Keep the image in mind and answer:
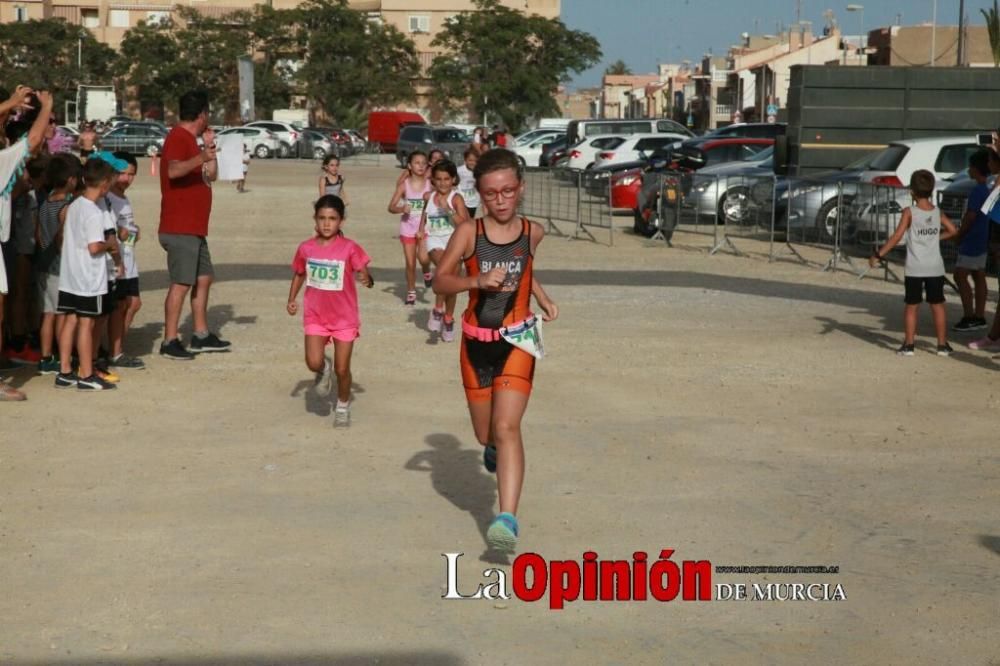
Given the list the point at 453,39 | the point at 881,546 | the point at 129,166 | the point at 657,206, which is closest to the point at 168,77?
the point at 453,39

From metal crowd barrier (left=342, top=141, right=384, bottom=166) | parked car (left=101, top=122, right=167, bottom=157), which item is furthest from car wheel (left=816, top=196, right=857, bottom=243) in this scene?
parked car (left=101, top=122, right=167, bottom=157)

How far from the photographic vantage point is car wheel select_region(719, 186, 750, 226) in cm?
2112

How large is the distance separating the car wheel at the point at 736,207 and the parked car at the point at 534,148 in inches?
1144

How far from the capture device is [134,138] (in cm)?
5875

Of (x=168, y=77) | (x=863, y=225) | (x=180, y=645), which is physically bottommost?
(x=180, y=645)

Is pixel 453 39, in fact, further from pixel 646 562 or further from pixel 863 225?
pixel 646 562

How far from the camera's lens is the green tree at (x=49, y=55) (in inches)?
3639

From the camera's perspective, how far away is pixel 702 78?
120938mm

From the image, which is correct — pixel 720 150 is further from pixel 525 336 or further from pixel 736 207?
pixel 525 336

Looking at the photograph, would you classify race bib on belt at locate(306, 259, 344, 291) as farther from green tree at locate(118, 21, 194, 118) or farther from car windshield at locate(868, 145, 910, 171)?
green tree at locate(118, 21, 194, 118)

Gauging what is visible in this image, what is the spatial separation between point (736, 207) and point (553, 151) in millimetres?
25166

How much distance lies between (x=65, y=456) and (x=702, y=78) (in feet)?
381

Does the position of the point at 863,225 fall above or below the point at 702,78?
below

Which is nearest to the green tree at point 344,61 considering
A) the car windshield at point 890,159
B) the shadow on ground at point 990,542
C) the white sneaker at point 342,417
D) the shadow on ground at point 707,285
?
the car windshield at point 890,159
